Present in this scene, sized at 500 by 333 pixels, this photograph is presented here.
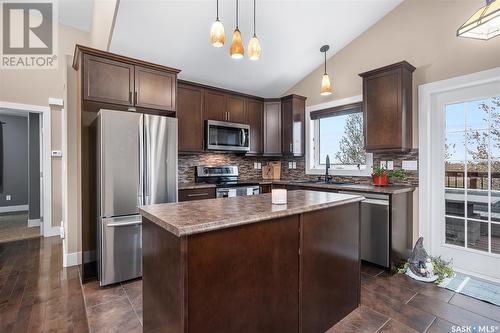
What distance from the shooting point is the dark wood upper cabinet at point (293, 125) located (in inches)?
169

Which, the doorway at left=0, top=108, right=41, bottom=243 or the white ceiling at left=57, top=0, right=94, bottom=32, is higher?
the white ceiling at left=57, top=0, right=94, bottom=32

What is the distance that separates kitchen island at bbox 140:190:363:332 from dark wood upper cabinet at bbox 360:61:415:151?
150 cm

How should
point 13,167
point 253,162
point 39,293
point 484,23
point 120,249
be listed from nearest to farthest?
point 484,23 < point 39,293 < point 120,249 < point 253,162 < point 13,167

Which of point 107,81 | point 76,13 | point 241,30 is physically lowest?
point 107,81

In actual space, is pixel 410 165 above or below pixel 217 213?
above

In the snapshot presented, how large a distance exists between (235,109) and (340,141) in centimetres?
178

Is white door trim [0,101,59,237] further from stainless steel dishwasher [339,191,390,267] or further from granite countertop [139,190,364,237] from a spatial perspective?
stainless steel dishwasher [339,191,390,267]

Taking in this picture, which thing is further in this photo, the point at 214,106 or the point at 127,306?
the point at 214,106

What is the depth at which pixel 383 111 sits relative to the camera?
3.05 meters

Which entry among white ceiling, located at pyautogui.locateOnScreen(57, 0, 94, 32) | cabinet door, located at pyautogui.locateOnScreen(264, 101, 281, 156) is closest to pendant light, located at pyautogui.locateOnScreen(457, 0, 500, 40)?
cabinet door, located at pyautogui.locateOnScreen(264, 101, 281, 156)

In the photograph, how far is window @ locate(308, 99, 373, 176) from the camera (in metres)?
3.77

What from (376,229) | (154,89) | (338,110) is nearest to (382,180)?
(376,229)

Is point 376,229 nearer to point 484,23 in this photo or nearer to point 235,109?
point 484,23

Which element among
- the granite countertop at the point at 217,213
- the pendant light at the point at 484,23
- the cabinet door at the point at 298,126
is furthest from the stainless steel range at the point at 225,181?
the pendant light at the point at 484,23
